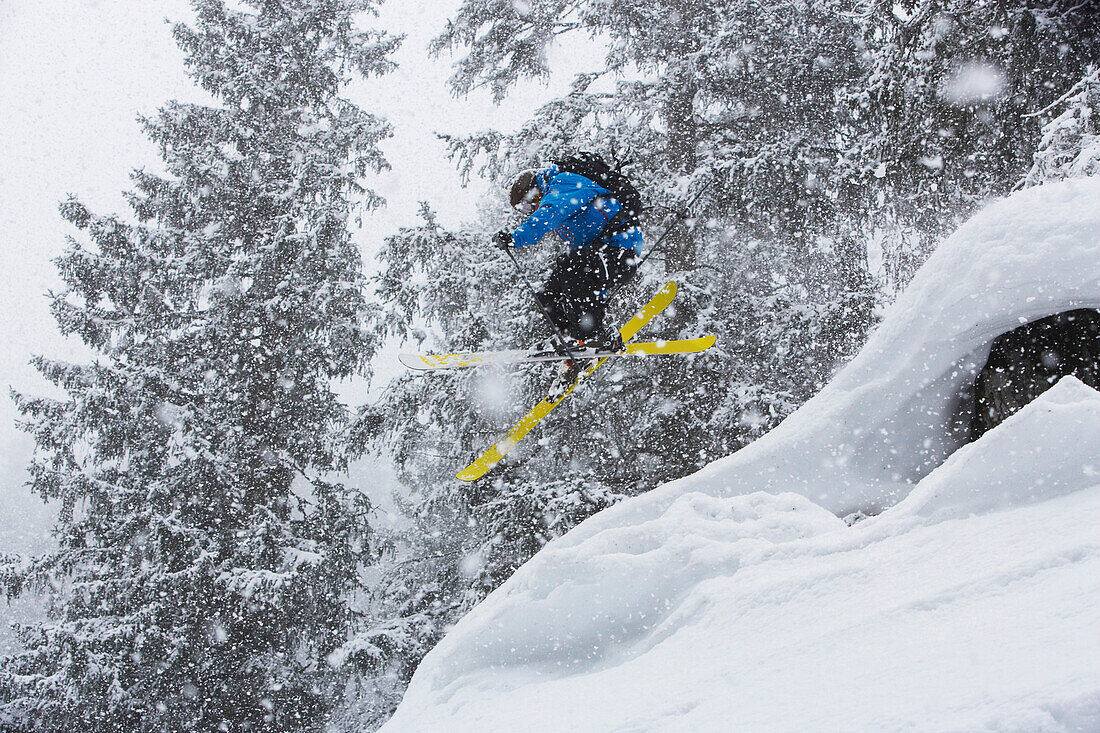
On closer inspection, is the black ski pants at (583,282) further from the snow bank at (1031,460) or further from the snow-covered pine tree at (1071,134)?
the snow bank at (1031,460)

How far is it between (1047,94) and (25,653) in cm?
1287

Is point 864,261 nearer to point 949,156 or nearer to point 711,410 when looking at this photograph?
point 949,156

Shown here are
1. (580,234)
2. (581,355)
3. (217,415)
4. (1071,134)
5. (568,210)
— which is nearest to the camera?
(1071,134)

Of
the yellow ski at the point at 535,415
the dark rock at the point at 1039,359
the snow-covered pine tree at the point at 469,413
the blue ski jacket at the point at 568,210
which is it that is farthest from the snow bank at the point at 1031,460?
the snow-covered pine tree at the point at 469,413

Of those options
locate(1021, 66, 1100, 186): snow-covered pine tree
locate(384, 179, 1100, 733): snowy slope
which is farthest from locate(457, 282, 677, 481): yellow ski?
locate(384, 179, 1100, 733): snowy slope

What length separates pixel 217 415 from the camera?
9.72 meters

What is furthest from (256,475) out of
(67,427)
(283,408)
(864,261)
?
(864,261)

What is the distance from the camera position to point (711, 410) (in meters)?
8.68

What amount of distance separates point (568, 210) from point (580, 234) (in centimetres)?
30

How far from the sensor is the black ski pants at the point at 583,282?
637 cm

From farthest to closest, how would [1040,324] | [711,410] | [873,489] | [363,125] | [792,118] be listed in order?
[363,125], [792,118], [711,410], [873,489], [1040,324]

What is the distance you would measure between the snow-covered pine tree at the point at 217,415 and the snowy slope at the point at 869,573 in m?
6.64

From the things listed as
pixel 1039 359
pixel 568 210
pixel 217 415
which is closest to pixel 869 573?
pixel 1039 359

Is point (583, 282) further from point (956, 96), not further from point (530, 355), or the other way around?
point (956, 96)
